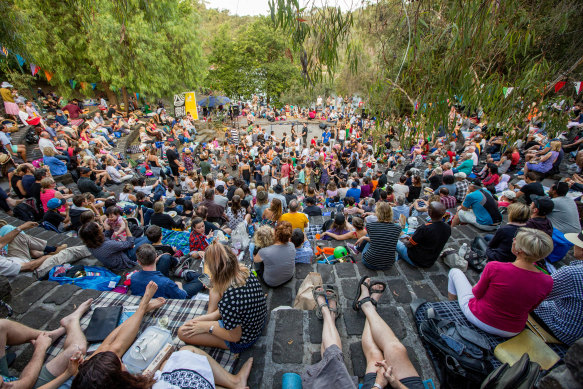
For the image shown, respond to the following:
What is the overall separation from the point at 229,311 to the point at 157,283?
143 centimetres

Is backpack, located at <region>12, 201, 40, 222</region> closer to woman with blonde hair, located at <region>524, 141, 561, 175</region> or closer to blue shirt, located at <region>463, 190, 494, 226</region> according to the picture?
blue shirt, located at <region>463, 190, 494, 226</region>

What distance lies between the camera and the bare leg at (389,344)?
2.29 meters

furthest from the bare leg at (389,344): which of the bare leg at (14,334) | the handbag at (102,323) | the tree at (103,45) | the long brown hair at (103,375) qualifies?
the tree at (103,45)

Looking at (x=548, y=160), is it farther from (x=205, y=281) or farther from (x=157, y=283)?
(x=157, y=283)

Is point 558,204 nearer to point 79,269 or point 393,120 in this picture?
point 393,120

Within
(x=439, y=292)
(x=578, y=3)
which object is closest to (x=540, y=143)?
(x=578, y=3)

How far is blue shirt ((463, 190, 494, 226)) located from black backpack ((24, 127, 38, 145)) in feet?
47.3

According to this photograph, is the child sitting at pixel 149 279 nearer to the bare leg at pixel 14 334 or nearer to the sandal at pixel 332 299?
the bare leg at pixel 14 334

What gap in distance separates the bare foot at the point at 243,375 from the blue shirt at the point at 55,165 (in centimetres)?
907

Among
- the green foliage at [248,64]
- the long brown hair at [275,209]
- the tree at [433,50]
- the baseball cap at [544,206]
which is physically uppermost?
the green foliage at [248,64]

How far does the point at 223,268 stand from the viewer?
8.49 ft

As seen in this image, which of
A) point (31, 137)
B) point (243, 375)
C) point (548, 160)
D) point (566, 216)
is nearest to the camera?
point (243, 375)

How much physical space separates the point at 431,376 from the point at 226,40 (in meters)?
29.4

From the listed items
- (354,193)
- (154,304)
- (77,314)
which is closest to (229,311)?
(154,304)
